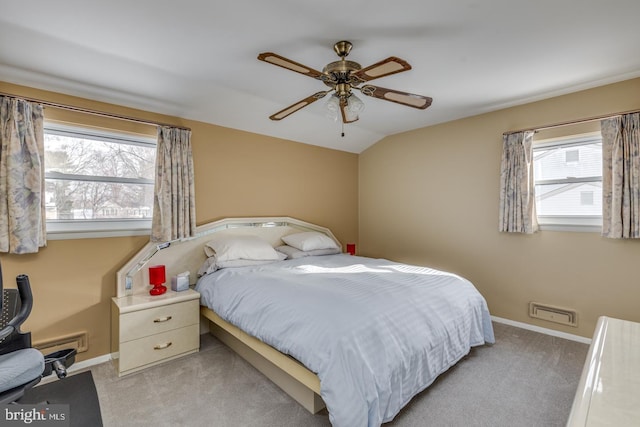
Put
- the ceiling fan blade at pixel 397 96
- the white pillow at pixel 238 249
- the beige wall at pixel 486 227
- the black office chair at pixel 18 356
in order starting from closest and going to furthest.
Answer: the black office chair at pixel 18 356 → the ceiling fan blade at pixel 397 96 → the beige wall at pixel 486 227 → the white pillow at pixel 238 249

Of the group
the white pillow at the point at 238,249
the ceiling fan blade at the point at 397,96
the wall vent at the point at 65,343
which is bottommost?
the wall vent at the point at 65,343

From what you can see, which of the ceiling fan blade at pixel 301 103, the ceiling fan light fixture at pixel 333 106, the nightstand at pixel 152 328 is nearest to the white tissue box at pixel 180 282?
the nightstand at pixel 152 328

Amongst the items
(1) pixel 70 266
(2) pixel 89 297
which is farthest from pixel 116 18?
(2) pixel 89 297

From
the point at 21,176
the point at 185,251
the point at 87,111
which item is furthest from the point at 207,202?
the point at 21,176

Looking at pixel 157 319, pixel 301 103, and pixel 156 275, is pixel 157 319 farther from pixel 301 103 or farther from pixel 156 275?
pixel 301 103

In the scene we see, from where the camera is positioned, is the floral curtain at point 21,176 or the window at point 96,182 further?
the window at point 96,182

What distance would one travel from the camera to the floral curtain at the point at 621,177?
2.71 meters

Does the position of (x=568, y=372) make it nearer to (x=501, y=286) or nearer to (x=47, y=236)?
(x=501, y=286)

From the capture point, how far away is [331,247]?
4.13 m

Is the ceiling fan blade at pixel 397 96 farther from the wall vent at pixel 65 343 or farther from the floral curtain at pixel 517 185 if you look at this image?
the wall vent at pixel 65 343

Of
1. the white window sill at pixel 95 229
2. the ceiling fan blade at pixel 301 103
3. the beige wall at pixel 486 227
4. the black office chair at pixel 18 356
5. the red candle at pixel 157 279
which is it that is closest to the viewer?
the black office chair at pixel 18 356

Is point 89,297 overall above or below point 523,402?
above

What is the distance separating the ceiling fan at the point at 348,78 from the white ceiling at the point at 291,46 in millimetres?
272

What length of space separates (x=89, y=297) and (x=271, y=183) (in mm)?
2288
